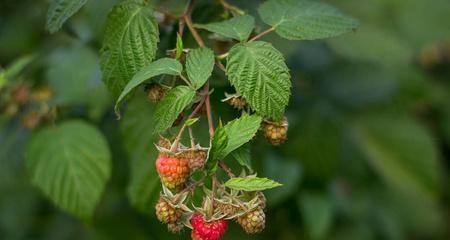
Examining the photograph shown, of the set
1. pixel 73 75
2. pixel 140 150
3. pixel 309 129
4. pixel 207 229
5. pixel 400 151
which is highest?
pixel 207 229

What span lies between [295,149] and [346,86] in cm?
39

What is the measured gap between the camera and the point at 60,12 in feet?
3.88

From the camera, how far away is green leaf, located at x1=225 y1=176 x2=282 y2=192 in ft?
3.14

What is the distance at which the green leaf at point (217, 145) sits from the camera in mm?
979

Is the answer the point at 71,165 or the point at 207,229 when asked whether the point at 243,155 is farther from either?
the point at 71,165

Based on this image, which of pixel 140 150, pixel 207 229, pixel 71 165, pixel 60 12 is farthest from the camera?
pixel 71 165

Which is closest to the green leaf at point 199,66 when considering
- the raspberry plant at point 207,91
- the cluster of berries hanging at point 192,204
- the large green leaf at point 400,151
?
the raspberry plant at point 207,91

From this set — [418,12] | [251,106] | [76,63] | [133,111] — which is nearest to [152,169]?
[133,111]

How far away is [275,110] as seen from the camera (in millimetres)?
1039

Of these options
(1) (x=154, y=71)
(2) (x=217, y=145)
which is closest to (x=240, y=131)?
(2) (x=217, y=145)

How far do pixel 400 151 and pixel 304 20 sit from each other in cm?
127

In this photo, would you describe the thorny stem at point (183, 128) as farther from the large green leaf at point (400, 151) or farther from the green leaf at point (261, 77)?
the large green leaf at point (400, 151)

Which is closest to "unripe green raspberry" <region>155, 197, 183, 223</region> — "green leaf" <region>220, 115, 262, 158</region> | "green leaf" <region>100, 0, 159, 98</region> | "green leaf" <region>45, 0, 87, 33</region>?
"green leaf" <region>220, 115, 262, 158</region>

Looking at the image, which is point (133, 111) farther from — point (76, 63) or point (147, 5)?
point (76, 63)
